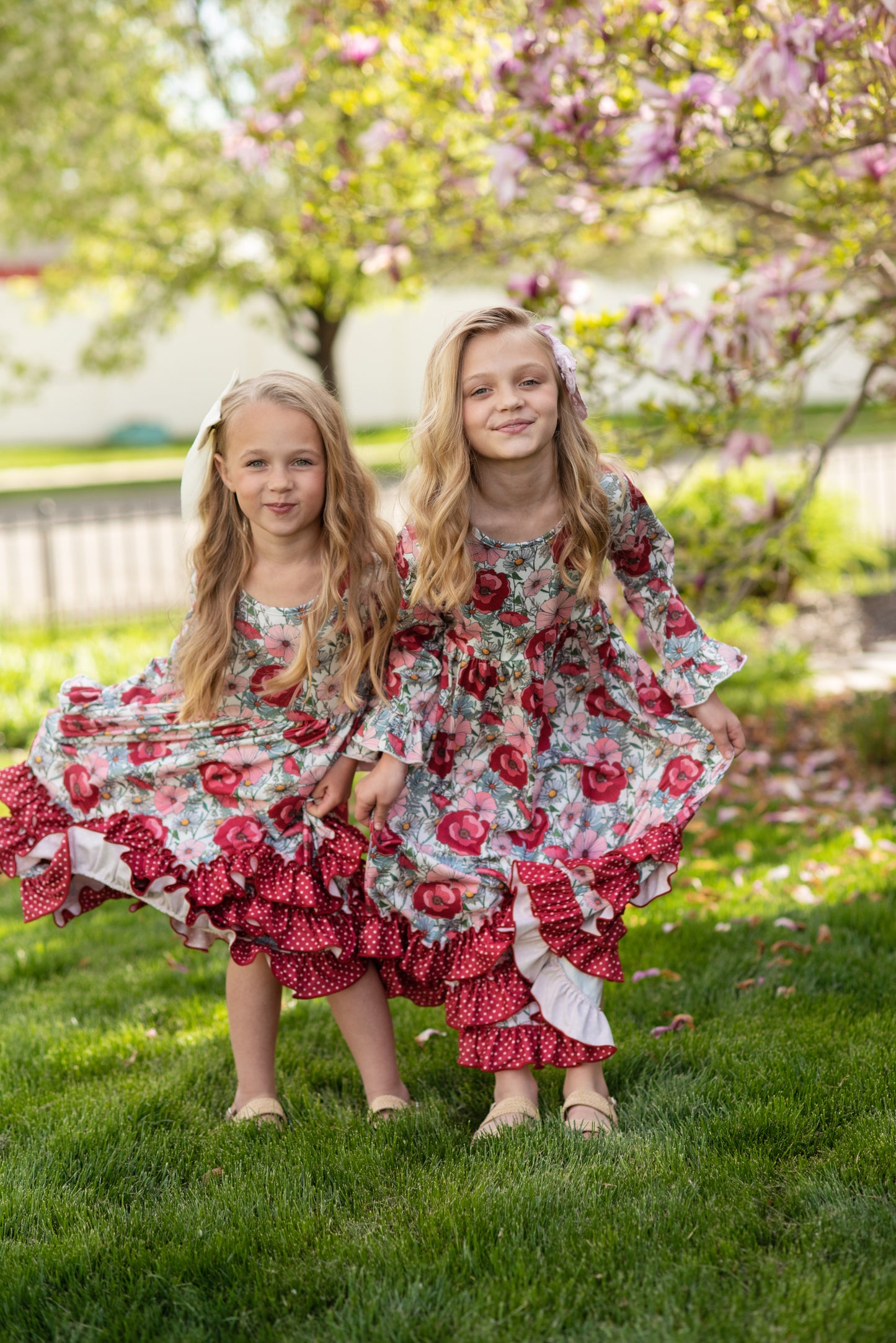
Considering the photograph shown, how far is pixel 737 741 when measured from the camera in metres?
2.67

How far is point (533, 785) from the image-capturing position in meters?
2.69

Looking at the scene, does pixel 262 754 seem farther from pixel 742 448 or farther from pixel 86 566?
pixel 86 566

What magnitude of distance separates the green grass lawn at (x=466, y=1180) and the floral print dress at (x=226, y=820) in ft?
1.26

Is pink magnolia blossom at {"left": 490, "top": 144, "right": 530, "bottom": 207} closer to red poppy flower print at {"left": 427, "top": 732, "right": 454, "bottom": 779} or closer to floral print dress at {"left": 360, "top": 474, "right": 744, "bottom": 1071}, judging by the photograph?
floral print dress at {"left": 360, "top": 474, "right": 744, "bottom": 1071}

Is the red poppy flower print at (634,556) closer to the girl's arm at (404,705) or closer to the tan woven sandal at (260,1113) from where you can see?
the girl's arm at (404,705)

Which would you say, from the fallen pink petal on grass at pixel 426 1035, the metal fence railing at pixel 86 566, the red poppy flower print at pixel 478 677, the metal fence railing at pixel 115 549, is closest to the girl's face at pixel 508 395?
the red poppy flower print at pixel 478 677

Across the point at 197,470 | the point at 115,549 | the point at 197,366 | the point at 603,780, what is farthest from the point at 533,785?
the point at 197,366

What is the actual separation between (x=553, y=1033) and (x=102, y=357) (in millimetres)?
10055

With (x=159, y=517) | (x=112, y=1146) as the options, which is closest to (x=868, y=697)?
(x=112, y=1146)

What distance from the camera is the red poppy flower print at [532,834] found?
266cm

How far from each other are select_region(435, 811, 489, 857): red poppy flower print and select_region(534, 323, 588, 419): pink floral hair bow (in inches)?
33.5

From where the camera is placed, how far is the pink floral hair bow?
255 centimetres

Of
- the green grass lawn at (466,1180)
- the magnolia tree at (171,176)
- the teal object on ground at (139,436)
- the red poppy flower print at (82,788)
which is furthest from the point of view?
the teal object on ground at (139,436)

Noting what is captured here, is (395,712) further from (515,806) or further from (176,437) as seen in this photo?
(176,437)
